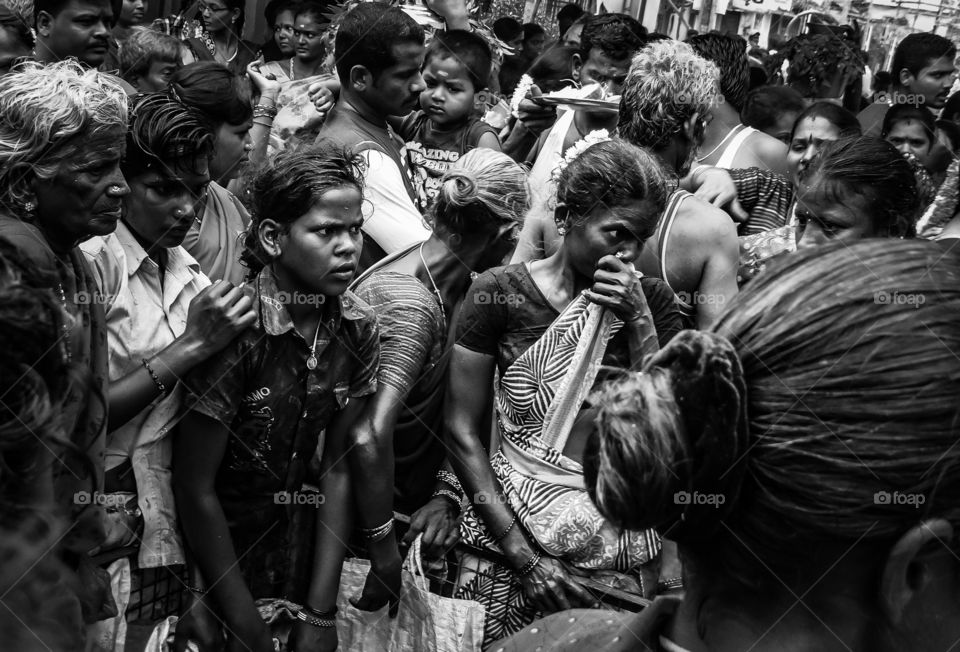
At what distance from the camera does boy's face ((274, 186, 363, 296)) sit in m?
2.87

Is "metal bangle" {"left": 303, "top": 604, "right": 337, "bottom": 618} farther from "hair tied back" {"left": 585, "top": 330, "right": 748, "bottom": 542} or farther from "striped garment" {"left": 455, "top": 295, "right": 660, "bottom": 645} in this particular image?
"hair tied back" {"left": 585, "top": 330, "right": 748, "bottom": 542}

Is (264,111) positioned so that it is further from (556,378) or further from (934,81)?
(934,81)

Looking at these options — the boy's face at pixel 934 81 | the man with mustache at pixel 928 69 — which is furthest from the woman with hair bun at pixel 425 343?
the boy's face at pixel 934 81

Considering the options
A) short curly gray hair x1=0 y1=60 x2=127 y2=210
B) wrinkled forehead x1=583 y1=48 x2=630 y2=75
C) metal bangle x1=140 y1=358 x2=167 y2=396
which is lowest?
metal bangle x1=140 y1=358 x2=167 y2=396

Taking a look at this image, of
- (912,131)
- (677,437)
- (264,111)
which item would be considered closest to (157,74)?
(264,111)

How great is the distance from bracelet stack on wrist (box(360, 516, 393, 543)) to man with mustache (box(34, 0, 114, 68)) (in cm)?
274

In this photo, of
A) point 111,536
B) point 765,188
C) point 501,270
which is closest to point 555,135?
point 765,188

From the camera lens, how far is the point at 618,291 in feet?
9.41

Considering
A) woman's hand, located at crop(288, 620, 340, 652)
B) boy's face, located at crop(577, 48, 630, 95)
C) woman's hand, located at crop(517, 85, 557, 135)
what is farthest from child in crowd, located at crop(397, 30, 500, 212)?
woman's hand, located at crop(288, 620, 340, 652)

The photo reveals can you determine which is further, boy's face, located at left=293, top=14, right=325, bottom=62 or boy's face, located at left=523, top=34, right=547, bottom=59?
boy's face, located at left=523, top=34, right=547, bottom=59

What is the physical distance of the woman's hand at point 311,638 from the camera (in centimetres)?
296

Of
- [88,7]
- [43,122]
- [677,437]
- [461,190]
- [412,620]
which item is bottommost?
[412,620]

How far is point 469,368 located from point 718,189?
1.61 metres

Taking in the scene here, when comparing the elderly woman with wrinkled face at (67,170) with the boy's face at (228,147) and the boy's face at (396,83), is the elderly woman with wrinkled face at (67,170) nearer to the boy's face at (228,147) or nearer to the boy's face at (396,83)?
the boy's face at (228,147)
